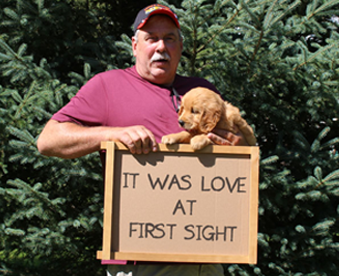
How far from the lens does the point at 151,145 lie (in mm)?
2066

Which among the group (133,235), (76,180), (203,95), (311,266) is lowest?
(311,266)

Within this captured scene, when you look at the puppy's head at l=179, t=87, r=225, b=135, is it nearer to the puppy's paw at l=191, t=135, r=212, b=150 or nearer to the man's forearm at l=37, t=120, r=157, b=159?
the puppy's paw at l=191, t=135, r=212, b=150

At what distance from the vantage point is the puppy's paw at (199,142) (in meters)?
2.09

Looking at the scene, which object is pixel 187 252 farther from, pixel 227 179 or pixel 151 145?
pixel 151 145

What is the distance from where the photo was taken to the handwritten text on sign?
210cm

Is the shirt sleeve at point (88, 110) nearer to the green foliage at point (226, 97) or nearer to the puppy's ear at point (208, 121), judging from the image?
the puppy's ear at point (208, 121)

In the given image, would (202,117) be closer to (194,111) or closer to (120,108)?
(194,111)

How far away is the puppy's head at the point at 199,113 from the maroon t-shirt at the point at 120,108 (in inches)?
5.3

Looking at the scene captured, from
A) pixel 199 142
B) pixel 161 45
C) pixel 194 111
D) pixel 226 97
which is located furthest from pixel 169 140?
pixel 226 97

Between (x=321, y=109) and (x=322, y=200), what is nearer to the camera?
(x=322, y=200)

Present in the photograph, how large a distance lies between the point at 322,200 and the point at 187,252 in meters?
2.35

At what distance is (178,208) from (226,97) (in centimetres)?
229

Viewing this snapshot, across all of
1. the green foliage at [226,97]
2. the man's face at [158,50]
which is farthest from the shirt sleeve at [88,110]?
the green foliage at [226,97]

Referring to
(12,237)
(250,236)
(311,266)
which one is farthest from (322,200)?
(12,237)
